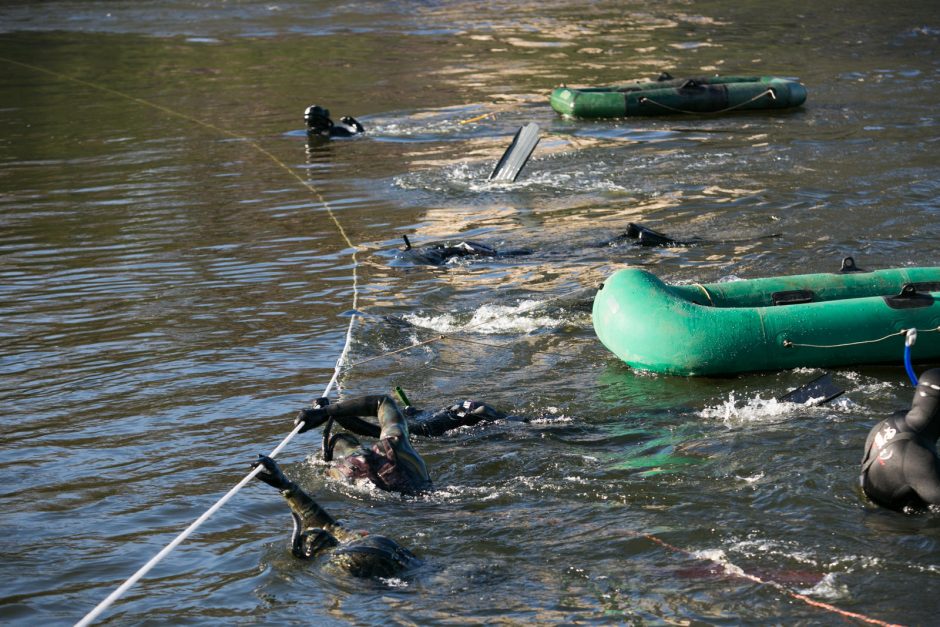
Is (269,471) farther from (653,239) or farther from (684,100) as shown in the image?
(684,100)

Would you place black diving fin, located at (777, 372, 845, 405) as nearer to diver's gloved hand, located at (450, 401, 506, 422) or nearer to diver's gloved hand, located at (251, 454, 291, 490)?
diver's gloved hand, located at (450, 401, 506, 422)

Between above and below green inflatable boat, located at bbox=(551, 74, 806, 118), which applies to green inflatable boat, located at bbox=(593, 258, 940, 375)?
below

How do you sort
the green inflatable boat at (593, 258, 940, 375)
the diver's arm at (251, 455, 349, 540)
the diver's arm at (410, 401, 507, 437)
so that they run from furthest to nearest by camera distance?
the green inflatable boat at (593, 258, 940, 375) < the diver's arm at (410, 401, 507, 437) < the diver's arm at (251, 455, 349, 540)

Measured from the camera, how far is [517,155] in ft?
50.2

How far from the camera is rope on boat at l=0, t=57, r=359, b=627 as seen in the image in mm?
5387

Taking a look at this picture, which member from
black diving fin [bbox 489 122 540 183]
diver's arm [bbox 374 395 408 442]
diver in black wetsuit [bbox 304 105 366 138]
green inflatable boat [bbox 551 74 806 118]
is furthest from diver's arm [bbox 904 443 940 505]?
diver in black wetsuit [bbox 304 105 366 138]

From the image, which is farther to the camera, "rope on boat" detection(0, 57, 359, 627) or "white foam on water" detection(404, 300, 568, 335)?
"white foam on water" detection(404, 300, 568, 335)

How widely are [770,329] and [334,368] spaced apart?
3.31 meters

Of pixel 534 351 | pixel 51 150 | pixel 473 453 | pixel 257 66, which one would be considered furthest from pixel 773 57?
pixel 473 453

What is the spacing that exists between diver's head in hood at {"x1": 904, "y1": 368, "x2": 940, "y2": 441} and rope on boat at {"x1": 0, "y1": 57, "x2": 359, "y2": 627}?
3312 mm

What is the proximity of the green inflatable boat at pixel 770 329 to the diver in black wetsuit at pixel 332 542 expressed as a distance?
3.15m

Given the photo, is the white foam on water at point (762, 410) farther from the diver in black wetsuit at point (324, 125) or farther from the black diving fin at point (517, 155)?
the diver in black wetsuit at point (324, 125)

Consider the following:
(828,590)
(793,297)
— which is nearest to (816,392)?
(793,297)

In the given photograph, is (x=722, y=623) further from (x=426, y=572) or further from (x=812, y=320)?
(x=812, y=320)
